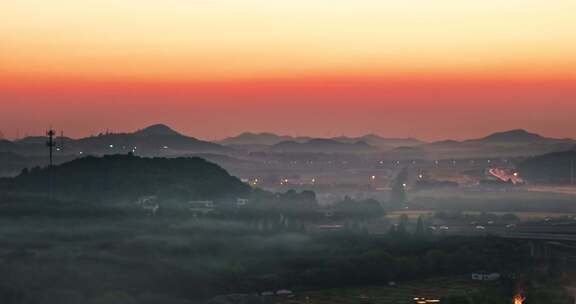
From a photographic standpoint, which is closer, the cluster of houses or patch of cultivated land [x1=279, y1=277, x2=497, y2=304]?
patch of cultivated land [x1=279, y1=277, x2=497, y2=304]

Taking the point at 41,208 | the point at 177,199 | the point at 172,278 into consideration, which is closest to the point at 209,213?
the point at 177,199

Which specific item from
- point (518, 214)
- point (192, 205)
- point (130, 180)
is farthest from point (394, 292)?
point (518, 214)

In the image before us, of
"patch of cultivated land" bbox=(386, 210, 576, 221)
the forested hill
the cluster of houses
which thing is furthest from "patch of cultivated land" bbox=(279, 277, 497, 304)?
"patch of cultivated land" bbox=(386, 210, 576, 221)

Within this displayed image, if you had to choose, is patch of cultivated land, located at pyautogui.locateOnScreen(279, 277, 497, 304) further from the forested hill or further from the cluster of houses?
the forested hill

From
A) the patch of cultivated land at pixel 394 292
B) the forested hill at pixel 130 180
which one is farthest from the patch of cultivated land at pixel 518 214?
the patch of cultivated land at pixel 394 292

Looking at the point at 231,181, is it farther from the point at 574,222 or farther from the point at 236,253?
the point at 236,253

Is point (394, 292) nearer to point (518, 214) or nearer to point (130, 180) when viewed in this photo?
point (130, 180)
